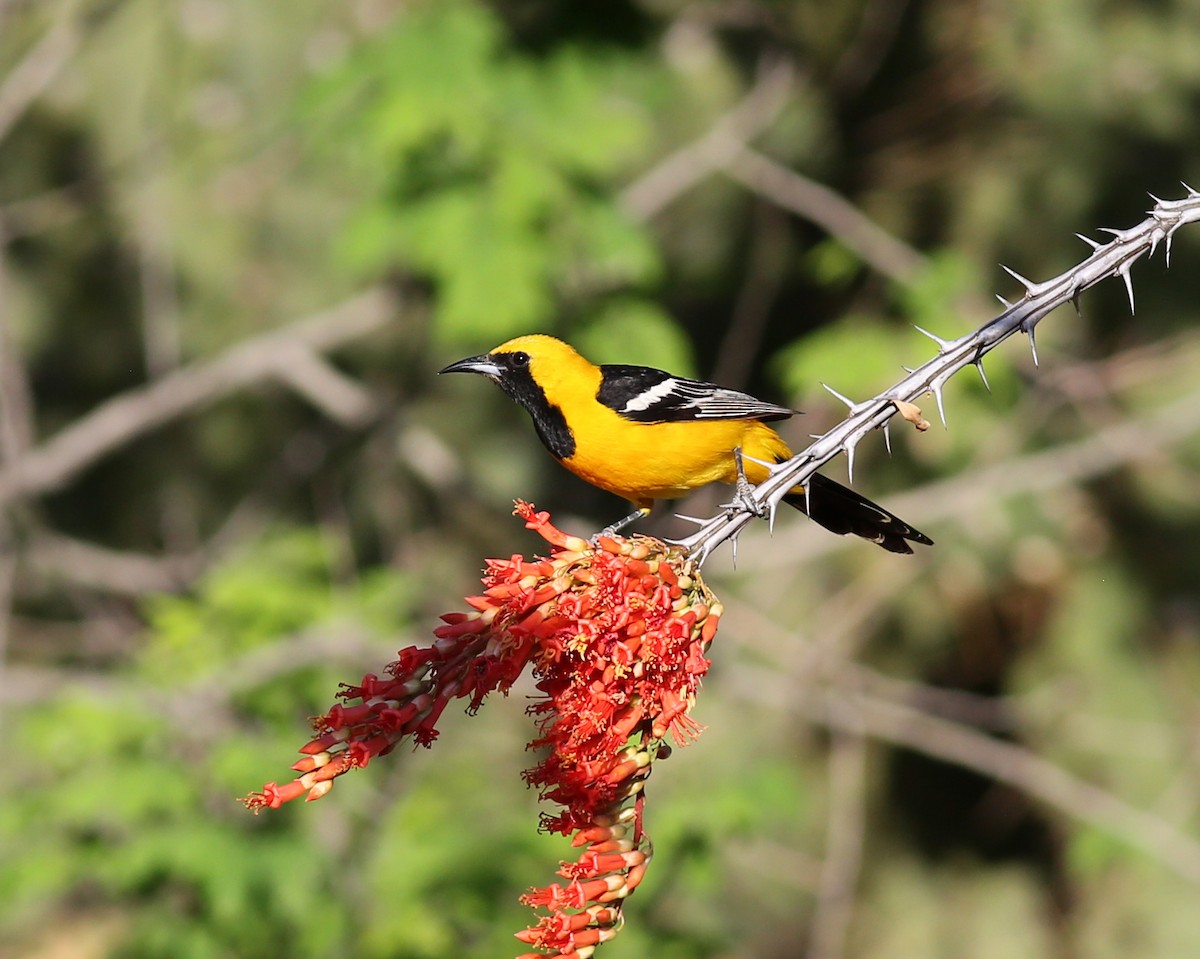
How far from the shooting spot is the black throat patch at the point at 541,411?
4836mm

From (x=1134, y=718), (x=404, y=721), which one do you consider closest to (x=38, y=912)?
(x=1134, y=718)

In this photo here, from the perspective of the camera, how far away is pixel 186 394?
9.37 meters

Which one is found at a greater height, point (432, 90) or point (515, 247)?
point (432, 90)

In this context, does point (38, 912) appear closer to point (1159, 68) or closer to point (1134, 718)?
point (1134, 718)

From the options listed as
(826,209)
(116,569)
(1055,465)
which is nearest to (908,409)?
(1055,465)

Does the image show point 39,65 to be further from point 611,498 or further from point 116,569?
point 611,498

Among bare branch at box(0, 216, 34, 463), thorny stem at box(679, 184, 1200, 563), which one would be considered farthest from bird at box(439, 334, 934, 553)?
bare branch at box(0, 216, 34, 463)

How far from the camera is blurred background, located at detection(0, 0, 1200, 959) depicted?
320 inches

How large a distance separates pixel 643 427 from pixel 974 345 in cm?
176

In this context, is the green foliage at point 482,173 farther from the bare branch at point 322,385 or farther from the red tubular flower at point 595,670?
the red tubular flower at point 595,670

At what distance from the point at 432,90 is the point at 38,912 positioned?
7.09m

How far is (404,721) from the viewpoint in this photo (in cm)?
274

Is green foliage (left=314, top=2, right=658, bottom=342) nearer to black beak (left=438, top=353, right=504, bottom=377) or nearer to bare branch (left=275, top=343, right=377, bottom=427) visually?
bare branch (left=275, top=343, right=377, bottom=427)

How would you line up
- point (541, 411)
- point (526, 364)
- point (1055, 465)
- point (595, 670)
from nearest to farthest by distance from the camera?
point (595, 670), point (541, 411), point (526, 364), point (1055, 465)
